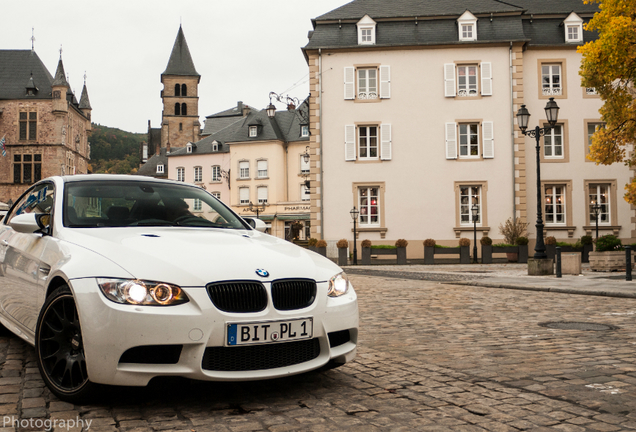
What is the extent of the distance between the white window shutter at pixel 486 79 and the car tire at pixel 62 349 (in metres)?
29.0

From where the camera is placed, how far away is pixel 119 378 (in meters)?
3.32

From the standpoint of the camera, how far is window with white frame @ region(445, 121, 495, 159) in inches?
1175

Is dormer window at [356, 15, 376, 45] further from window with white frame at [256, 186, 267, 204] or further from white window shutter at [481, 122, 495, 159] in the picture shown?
window with white frame at [256, 186, 267, 204]

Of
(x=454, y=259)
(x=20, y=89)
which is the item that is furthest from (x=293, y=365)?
(x=20, y=89)

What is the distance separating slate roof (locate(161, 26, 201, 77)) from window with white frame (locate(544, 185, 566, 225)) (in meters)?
68.8

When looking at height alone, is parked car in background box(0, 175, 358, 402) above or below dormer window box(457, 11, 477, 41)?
below

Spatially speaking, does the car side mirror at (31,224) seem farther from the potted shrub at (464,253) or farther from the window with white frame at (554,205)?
the window with white frame at (554,205)

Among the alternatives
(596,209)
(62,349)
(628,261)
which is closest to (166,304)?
(62,349)

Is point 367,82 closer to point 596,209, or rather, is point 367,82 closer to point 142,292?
point 596,209

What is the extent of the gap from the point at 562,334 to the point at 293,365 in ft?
13.2

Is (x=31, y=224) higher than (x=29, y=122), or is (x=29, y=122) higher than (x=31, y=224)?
(x=29, y=122)

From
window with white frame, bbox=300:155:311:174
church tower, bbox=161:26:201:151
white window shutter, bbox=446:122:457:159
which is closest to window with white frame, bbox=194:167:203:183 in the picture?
window with white frame, bbox=300:155:311:174

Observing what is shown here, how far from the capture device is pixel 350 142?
30.2m

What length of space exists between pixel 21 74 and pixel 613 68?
64.0 meters
